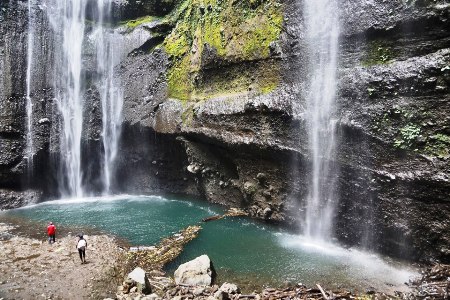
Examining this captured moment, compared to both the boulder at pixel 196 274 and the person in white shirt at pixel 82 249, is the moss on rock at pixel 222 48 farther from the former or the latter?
the person in white shirt at pixel 82 249

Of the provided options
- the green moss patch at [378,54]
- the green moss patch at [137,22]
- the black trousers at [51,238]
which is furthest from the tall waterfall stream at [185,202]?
the black trousers at [51,238]

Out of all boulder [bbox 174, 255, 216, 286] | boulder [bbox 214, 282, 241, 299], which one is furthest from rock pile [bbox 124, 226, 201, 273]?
boulder [bbox 214, 282, 241, 299]

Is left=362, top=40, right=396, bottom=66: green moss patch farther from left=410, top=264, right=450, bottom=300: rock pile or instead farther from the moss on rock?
left=410, top=264, right=450, bottom=300: rock pile

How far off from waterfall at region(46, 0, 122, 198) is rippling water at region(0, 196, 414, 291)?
3061 millimetres

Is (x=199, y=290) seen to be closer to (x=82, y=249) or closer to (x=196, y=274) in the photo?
(x=196, y=274)

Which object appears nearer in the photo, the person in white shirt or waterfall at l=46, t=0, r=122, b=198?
the person in white shirt

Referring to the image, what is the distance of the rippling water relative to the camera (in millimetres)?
11312

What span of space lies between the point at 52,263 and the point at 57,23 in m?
22.0

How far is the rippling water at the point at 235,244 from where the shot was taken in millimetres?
11312

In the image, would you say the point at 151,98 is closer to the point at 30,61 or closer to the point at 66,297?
the point at 30,61

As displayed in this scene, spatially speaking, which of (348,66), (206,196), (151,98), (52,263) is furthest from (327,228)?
(151,98)

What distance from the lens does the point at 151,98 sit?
25547mm

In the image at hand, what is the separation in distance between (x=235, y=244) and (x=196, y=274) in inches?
169

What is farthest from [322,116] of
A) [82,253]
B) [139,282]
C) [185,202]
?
[185,202]
